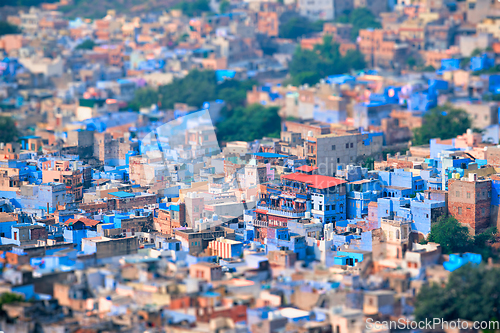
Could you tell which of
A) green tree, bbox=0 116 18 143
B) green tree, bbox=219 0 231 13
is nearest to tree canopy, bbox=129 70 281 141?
green tree, bbox=0 116 18 143

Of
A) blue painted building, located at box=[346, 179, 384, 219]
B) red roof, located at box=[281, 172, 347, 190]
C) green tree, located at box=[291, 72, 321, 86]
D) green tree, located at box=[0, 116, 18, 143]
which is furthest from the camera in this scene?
green tree, located at box=[291, 72, 321, 86]

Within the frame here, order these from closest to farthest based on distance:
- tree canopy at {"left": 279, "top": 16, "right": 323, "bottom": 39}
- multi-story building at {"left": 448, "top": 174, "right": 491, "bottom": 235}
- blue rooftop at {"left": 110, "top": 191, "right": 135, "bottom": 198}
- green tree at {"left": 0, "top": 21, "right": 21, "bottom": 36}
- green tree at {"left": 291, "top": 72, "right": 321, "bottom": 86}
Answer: multi-story building at {"left": 448, "top": 174, "right": 491, "bottom": 235} < blue rooftop at {"left": 110, "top": 191, "right": 135, "bottom": 198} < green tree at {"left": 291, "top": 72, "right": 321, "bottom": 86} < tree canopy at {"left": 279, "top": 16, "right": 323, "bottom": 39} < green tree at {"left": 0, "top": 21, "right": 21, "bottom": 36}

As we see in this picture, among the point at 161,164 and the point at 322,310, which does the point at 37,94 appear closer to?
the point at 161,164

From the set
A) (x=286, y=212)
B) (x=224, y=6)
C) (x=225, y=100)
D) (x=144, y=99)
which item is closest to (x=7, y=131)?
(x=144, y=99)

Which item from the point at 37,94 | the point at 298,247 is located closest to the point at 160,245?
the point at 298,247

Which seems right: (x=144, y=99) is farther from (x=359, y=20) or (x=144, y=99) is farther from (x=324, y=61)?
(x=359, y=20)

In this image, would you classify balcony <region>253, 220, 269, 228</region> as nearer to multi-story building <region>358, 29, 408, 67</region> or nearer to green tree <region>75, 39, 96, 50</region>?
multi-story building <region>358, 29, 408, 67</region>
